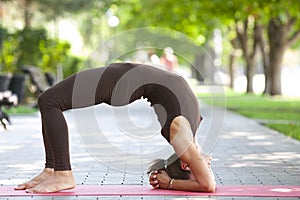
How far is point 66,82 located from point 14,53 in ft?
73.3

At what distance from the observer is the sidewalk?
840 cm

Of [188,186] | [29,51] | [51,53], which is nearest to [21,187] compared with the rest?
[188,186]

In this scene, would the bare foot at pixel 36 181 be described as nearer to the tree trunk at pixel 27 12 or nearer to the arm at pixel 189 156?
the arm at pixel 189 156

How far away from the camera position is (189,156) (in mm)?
7281

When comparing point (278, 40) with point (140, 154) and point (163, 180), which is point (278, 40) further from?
point (163, 180)

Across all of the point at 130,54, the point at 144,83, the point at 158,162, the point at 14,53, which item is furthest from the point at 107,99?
the point at 14,53

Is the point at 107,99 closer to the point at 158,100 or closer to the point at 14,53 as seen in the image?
the point at 158,100

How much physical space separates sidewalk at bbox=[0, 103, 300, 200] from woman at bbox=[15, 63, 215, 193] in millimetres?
525

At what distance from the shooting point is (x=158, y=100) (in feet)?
24.1

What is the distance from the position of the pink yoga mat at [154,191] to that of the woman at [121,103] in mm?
124

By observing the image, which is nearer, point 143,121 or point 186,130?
point 186,130

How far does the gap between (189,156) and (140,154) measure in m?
3.77

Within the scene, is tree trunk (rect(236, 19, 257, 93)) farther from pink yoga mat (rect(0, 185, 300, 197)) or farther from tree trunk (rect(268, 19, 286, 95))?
pink yoga mat (rect(0, 185, 300, 197))

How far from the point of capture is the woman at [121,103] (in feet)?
23.8
